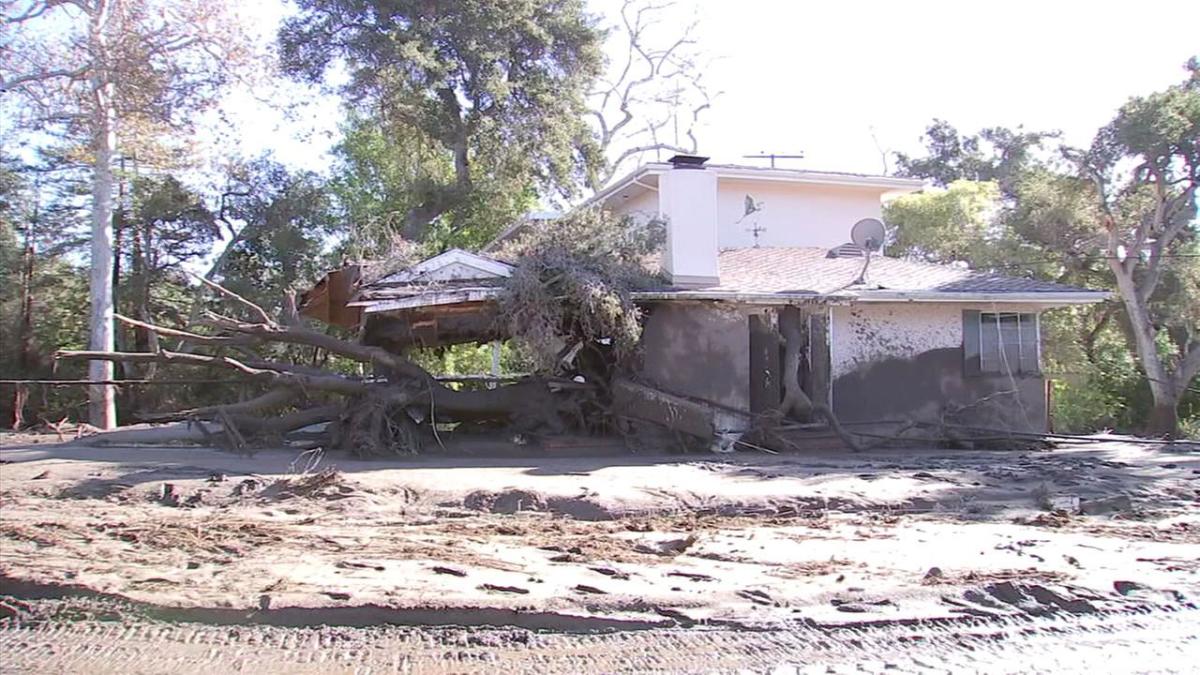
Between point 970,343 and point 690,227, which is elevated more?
point 690,227

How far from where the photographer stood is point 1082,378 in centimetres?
2628

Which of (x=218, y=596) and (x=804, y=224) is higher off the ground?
(x=804, y=224)

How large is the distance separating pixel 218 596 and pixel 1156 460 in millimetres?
13723

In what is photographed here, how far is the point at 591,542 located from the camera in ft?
24.7

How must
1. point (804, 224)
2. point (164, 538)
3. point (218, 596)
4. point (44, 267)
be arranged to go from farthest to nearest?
point (44, 267)
point (804, 224)
point (164, 538)
point (218, 596)

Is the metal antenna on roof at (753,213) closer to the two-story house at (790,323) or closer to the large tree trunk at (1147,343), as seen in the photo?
the two-story house at (790,323)

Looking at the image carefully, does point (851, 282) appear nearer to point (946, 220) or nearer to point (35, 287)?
point (946, 220)

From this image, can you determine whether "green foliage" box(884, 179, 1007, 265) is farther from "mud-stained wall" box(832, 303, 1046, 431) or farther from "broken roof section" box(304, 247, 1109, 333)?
"mud-stained wall" box(832, 303, 1046, 431)

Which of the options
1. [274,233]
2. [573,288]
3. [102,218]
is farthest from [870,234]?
[274,233]

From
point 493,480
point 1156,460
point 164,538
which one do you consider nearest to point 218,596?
point 164,538

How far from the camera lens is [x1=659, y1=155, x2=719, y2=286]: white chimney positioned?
1496 centimetres

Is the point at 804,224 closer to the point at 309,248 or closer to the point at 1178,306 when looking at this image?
the point at 1178,306

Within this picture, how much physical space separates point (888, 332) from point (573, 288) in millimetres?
6261

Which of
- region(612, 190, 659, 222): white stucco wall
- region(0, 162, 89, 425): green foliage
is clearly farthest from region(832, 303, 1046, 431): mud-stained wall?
region(0, 162, 89, 425): green foliage
